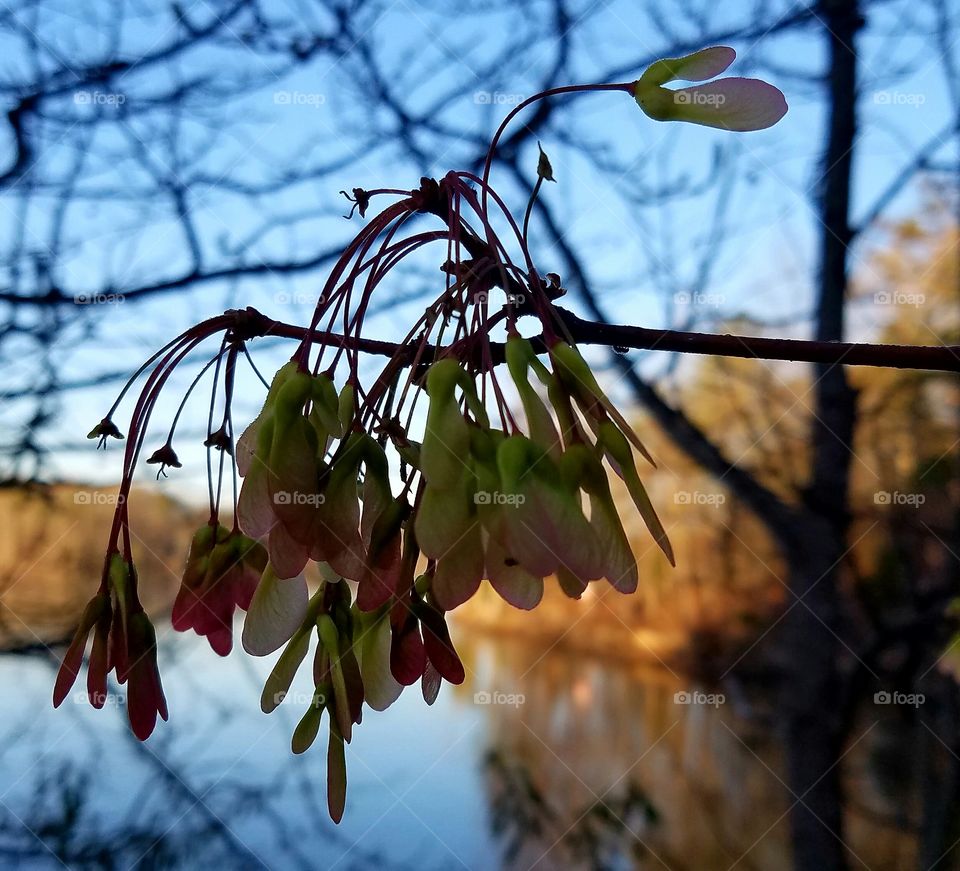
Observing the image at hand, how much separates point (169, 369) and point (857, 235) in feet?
2.61

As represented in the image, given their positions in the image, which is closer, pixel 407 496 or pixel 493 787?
pixel 407 496

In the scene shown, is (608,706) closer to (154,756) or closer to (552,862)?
(552,862)

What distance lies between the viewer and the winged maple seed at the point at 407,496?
5.2 inches

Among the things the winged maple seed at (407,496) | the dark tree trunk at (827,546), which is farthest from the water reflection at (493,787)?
the winged maple seed at (407,496)

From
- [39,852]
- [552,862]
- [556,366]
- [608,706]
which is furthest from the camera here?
[608,706]

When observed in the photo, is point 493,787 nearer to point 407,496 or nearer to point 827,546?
point 827,546

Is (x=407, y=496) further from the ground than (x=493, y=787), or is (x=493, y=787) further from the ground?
(x=407, y=496)

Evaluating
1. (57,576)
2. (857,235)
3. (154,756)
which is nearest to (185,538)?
(57,576)

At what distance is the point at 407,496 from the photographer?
152mm

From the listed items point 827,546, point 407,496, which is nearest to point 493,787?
point 827,546

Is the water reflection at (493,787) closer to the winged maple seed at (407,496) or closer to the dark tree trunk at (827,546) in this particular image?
the dark tree trunk at (827,546)

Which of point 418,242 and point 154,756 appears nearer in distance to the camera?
point 418,242

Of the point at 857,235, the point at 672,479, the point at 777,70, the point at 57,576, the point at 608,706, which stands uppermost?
the point at 777,70

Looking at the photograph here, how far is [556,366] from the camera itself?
0.14 meters
